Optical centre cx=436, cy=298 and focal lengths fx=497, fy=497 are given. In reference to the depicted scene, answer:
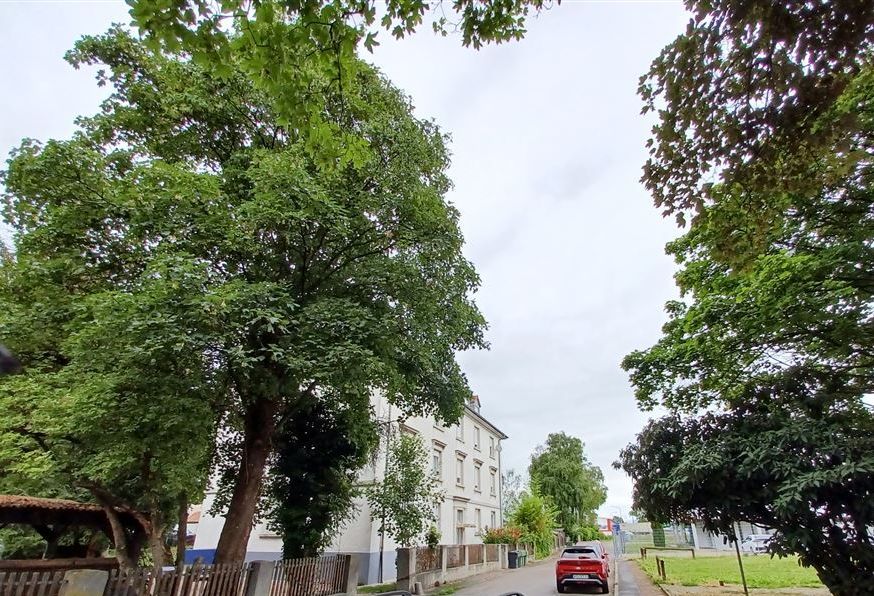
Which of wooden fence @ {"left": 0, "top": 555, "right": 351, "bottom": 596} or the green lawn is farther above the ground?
wooden fence @ {"left": 0, "top": 555, "right": 351, "bottom": 596}

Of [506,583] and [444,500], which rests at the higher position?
[444,500]

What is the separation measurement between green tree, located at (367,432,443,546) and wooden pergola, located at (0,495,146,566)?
685 cm

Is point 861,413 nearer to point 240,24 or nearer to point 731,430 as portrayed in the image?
point 731,430

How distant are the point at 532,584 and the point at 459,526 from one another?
26.9 ft

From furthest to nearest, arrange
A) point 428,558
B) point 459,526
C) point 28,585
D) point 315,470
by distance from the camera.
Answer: point 459,526 → point 428,558 → point 315,470 → point 28,585

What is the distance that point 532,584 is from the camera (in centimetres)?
2027

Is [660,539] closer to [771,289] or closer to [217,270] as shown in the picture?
[771,289]

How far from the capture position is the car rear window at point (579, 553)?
691 inches

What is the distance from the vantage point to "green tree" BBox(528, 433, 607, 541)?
4881cm

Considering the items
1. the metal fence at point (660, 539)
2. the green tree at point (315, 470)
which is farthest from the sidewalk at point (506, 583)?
the metal fence at point (660, 539)

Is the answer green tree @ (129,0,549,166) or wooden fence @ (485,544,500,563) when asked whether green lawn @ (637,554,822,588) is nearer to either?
wooden fence @ (485,544,500,563)

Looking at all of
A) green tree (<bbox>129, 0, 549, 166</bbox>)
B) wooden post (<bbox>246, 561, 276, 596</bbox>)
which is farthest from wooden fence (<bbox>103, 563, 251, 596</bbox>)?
green tree (<bbox>129, 0, 549, 166</bbox>)

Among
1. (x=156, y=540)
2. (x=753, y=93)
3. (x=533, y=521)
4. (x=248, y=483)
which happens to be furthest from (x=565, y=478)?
(x=753, y=93)

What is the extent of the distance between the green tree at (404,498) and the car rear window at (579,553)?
4.93 metres
